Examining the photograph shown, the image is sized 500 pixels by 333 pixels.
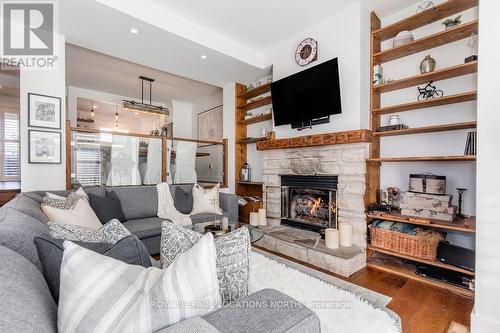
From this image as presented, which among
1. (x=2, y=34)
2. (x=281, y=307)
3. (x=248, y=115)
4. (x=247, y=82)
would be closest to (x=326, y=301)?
(x=281, y=307)

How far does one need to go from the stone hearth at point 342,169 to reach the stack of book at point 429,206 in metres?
0.40

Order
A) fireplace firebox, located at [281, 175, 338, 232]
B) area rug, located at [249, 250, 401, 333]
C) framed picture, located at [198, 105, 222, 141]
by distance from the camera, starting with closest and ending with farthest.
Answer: area rug, located at [249, 250, 401, 333] → fireplace firebox, located at [281, 175, 338, 232] → framed picture, located at [198, 105, 222, 141]

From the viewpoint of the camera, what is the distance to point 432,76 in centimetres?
233

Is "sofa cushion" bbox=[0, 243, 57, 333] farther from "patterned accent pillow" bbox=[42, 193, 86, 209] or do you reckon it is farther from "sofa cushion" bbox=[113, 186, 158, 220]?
"sofa cushion" bbox=[113, 186, 158, 220]

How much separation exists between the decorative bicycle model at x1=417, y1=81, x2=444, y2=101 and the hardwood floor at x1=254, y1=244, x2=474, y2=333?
1.82 metres

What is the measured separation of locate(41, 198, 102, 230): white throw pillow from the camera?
6.21 ft

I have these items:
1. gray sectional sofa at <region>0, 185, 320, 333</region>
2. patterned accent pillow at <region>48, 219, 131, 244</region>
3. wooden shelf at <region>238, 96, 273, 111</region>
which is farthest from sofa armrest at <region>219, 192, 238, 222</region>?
gray sectional sofa at <region>0, 185, 320, 333</region>

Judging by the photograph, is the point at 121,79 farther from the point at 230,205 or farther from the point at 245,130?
the point at 230,205

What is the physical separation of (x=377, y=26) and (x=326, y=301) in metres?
2.98

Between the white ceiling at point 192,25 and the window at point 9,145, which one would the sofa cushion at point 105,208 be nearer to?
the white ceiling at point 192,25

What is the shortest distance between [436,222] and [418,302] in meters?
0.71

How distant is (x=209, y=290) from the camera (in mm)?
674

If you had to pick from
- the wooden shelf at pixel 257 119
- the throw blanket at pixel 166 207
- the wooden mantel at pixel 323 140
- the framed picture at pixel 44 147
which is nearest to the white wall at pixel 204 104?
the wooden shelf at pixel 257 119

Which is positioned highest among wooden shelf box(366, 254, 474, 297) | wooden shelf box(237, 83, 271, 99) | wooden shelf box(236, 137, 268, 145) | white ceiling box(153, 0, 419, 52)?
white ceiling box(153, 0, 419, 52)
